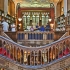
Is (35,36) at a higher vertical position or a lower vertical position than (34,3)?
lower

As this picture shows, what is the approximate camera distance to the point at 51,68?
7047 millimetres

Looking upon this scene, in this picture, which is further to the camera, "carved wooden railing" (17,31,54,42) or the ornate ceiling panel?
the ornate ceiling panel

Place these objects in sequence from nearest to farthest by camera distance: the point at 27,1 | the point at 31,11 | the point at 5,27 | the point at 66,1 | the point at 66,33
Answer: the point at 66,33
the point at 5,27
the point at 66,1
the point at 27,1
the point at 31,11

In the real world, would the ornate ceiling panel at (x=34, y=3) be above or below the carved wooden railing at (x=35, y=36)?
above

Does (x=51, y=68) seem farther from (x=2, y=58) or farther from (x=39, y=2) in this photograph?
(x=39, y=2)

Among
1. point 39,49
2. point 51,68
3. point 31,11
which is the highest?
point 31,11

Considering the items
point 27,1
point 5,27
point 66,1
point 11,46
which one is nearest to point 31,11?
point 27,1

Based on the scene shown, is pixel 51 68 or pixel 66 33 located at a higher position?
pixel 66 33

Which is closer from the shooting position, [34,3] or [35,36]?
[35,36]

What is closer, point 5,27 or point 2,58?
Result: point 2,58

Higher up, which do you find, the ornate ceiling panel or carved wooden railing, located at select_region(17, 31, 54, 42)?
the ornate ceiling panel

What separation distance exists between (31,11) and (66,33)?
15.4 meters

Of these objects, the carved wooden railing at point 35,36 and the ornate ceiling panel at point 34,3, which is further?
the ornate ceiling panel at point 34,3

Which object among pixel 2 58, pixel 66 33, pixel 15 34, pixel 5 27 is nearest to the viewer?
pixel 2 58
